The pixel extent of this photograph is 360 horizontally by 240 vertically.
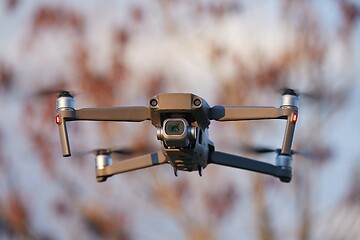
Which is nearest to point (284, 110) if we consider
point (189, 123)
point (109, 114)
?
point (189, 123)

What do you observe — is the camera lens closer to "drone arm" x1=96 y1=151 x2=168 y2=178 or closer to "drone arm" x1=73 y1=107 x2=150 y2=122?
"drone arm" x1=73 y1=107 x2=150 y2=122

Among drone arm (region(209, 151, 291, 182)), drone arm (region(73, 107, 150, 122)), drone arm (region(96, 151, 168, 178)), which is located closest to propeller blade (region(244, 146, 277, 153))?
drone arm (region(209, 151, 291, 182))

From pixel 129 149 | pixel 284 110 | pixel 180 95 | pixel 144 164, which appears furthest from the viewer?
pixel 129 149

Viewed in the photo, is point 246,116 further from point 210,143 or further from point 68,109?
point 68,109

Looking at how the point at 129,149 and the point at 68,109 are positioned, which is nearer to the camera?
the point at 68,109

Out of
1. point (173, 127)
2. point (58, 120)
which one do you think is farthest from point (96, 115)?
point (173, 127)

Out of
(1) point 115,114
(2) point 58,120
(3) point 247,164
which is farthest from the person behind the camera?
(3) point 247,164

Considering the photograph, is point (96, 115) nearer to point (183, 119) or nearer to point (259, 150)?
point (183, 119)
